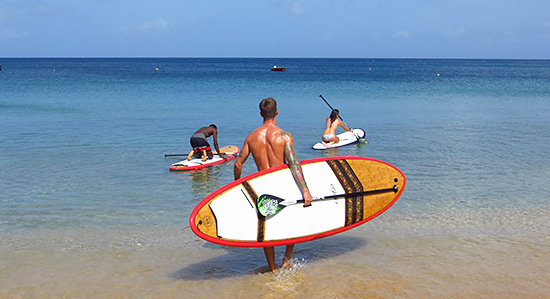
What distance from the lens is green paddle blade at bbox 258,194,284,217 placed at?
589 cm

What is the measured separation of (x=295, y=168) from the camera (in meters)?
5.98

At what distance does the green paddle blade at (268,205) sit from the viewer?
5.89 metres

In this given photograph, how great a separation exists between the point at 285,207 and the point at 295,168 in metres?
0.48

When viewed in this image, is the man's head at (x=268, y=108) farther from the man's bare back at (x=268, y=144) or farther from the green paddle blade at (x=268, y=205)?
the green paddle blade at (x=268, y=205)

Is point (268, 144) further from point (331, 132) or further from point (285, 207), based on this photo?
point (331, 132)

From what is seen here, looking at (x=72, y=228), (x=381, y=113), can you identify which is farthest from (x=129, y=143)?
(x=381, y=113)

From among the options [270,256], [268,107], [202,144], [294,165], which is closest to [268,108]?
[268,107]

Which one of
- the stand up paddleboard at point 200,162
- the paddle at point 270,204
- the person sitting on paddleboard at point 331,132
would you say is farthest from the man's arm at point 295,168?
the person sitting on paddleboard at point 331,132

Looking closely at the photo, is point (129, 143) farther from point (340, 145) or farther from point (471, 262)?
point (471, 262)

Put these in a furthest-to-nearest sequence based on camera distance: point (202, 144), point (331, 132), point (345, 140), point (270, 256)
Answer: point (345, 140) → point (331, 132) → point (202, 144) → point (270, 256)

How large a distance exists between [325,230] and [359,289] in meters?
0.79

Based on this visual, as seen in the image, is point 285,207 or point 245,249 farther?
point 245,249

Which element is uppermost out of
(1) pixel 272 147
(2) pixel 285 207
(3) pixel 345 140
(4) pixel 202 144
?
(1) pixel 272 147

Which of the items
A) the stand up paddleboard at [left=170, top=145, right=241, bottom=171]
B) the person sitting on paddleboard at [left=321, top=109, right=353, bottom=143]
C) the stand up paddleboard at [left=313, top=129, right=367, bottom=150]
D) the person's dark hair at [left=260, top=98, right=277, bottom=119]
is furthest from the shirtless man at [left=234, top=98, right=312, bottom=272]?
the person sitting on paddleboard at [left=321, top=109, right=353, bottom=143]
